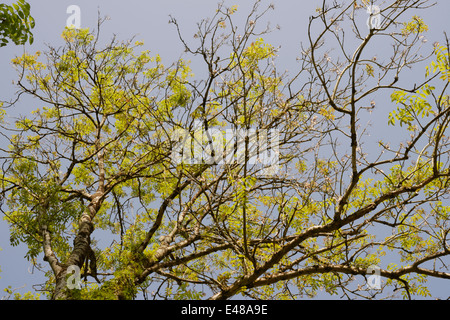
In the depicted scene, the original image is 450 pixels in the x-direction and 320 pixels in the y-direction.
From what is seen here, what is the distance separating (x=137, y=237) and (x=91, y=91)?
3409 mm

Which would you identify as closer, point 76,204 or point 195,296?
point 195,296

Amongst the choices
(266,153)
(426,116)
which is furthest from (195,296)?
(426,116)

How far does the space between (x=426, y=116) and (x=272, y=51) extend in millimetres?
2690

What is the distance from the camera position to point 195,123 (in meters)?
6.28

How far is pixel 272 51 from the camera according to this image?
605 centimetres

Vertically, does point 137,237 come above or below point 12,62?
below

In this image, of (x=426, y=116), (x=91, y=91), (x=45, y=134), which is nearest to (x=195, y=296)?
(x=426, y=116)

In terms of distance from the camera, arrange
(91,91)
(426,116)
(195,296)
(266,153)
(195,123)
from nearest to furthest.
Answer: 1. (426,116)
2. (195,296)
3. (266,153)
4. (195,123)
5. (91,91)
